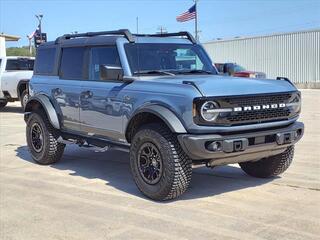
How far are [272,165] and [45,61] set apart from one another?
4250 mm

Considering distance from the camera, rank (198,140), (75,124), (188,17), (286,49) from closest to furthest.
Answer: (198,140), (75,124), (286,49), (188,17)

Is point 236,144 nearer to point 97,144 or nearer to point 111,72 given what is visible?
point 111,72

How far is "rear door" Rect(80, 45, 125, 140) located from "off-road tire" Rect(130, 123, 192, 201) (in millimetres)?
785

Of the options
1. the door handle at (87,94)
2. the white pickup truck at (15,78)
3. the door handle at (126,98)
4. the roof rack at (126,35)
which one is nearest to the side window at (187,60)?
the roof rack at (126,35)

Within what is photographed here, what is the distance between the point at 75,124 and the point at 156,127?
7.02 feet

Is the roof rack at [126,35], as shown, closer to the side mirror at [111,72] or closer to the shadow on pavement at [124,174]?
the side mirror at [111,72]

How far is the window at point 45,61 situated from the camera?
8.69 m

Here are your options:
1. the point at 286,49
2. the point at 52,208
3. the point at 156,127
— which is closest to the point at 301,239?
the point at 156,127

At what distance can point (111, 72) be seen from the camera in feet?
21.9

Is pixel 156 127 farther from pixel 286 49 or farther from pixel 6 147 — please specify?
pixel 286 49

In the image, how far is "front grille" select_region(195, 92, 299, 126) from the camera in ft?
19.0

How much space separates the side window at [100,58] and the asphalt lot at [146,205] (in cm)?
155

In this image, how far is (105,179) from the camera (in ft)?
24.8

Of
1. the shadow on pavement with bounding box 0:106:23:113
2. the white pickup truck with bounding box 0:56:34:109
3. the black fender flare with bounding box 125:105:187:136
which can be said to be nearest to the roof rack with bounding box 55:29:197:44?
the black fender flare with bounding box 125:105:187:136
